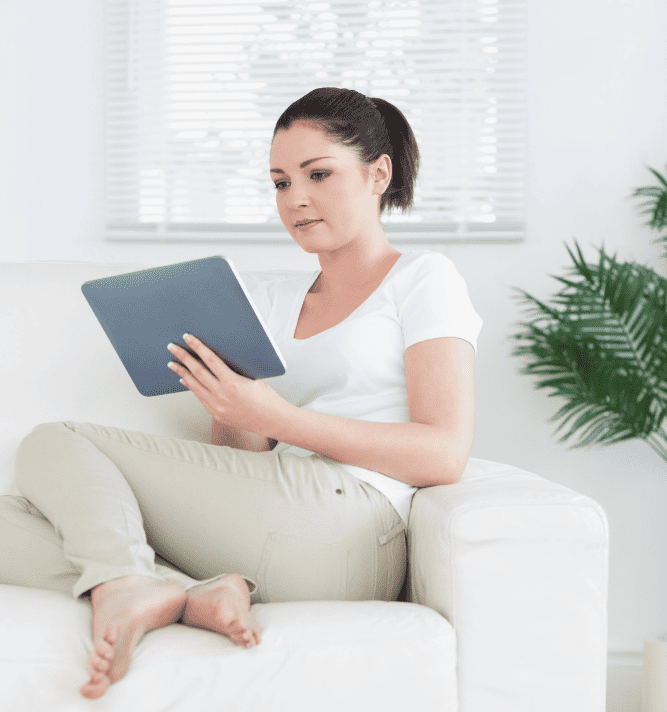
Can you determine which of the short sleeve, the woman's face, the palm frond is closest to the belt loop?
the short sleeve

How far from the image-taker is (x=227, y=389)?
3.26 feet

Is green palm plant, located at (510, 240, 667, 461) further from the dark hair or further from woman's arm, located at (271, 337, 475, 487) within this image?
woman's arm, located at (271, 337, 475, 487)

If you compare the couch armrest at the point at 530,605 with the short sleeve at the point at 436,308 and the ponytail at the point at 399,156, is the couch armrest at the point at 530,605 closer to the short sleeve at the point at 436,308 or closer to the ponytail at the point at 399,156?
the short sleeve at the point at 436,308

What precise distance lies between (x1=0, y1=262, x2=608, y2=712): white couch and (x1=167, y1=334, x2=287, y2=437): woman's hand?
0.88ft

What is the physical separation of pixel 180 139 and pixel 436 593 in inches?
66.1

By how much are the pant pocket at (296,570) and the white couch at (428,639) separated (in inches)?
2.5

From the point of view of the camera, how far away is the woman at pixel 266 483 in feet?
2.70

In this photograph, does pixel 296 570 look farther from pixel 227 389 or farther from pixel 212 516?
pixel 227 389

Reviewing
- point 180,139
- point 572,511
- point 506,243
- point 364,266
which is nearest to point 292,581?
point 572,511

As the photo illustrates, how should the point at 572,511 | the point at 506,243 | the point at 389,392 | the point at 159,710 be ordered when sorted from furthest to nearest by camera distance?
1. the point at 506,243
2. the point at 389,392
3. the point at 572,511
4. the point at 159,710

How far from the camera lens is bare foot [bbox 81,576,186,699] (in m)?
0.72

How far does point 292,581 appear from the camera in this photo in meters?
0.93

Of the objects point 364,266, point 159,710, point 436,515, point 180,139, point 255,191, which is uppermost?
point 180,139

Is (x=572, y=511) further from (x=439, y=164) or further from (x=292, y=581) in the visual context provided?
(x=439, y=164)
